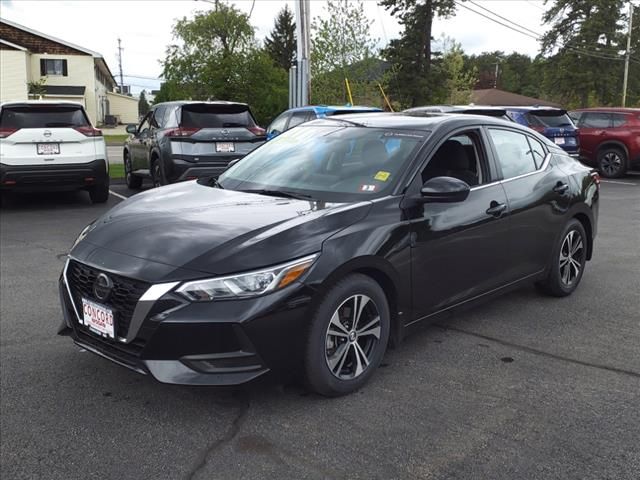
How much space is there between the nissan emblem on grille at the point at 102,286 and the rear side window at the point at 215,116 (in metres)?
6.95

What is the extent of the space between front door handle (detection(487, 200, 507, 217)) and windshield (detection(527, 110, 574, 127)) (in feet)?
34.7

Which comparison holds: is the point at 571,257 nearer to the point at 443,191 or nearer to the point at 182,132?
the point at 443,191

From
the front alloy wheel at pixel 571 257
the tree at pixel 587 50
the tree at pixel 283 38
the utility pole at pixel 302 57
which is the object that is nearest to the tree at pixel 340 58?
the utility pole at pixel 302 57

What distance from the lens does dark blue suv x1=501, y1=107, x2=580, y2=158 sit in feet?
46.6

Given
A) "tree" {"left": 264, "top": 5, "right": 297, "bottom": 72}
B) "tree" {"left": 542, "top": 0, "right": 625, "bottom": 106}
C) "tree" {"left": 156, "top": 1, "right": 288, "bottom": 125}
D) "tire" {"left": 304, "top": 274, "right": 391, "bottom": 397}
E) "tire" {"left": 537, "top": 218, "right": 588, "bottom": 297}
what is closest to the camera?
"tire" {"left": 304, "top": 274, "right": 391, "bottom": 397}

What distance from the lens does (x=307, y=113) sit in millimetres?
11953

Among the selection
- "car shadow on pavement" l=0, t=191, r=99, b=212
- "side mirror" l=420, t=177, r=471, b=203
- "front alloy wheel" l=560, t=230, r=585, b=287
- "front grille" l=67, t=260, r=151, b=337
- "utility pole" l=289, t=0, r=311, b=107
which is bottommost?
"car shadow on pavement" l=0, t=191, r=99, b=212

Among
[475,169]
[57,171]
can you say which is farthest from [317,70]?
[475,169]

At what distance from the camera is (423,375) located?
3.81 m

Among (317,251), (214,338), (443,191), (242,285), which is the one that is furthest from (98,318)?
(443,191)

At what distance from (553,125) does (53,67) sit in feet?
160

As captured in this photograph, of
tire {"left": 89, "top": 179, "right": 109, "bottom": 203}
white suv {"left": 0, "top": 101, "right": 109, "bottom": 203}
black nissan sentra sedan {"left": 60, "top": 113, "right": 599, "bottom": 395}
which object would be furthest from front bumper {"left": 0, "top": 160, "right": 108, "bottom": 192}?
black nissan sentra sedan {"left": 60, "top": 113, "right": 599, "bottom": 395}

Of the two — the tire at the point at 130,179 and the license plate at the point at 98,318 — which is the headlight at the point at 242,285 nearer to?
the license plate at the point at 98,318

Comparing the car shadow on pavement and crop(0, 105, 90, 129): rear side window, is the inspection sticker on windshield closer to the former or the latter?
crop(0, 105, 90, 129): rear side window
